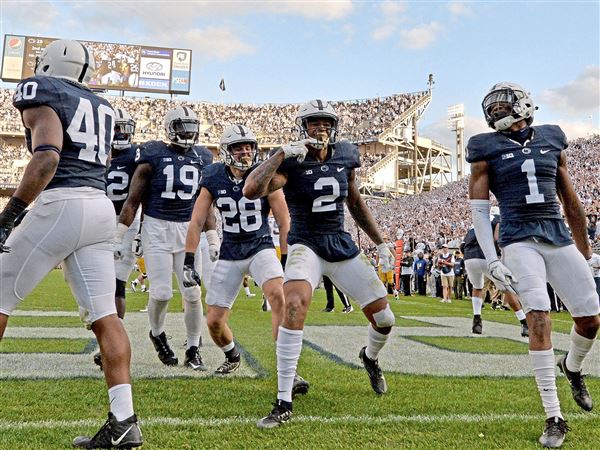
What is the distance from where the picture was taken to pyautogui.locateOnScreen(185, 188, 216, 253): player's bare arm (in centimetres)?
516

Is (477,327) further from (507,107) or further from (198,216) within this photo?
(507,107)

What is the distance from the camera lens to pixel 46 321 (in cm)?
907

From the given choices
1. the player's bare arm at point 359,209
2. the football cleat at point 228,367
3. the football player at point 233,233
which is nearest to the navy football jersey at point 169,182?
the football player at point 233,233

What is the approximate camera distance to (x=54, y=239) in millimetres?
3182

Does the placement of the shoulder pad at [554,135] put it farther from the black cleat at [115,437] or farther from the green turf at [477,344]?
the green turf at [477,344]

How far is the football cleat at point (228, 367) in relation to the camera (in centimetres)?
519

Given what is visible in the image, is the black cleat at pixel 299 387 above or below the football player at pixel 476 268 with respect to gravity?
below

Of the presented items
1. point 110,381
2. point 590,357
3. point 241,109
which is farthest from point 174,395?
point 241,109

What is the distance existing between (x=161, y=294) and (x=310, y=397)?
1.85m

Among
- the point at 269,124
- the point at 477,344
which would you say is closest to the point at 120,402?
the point at 477,344

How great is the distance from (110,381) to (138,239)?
281 centimetres

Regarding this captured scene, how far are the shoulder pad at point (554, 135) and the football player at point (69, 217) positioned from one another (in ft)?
9.31

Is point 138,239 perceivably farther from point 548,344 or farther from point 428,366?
point 548,344

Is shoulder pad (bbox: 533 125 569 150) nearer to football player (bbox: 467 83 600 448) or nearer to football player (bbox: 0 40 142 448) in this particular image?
football player (bbox: 467 83 600 448)
